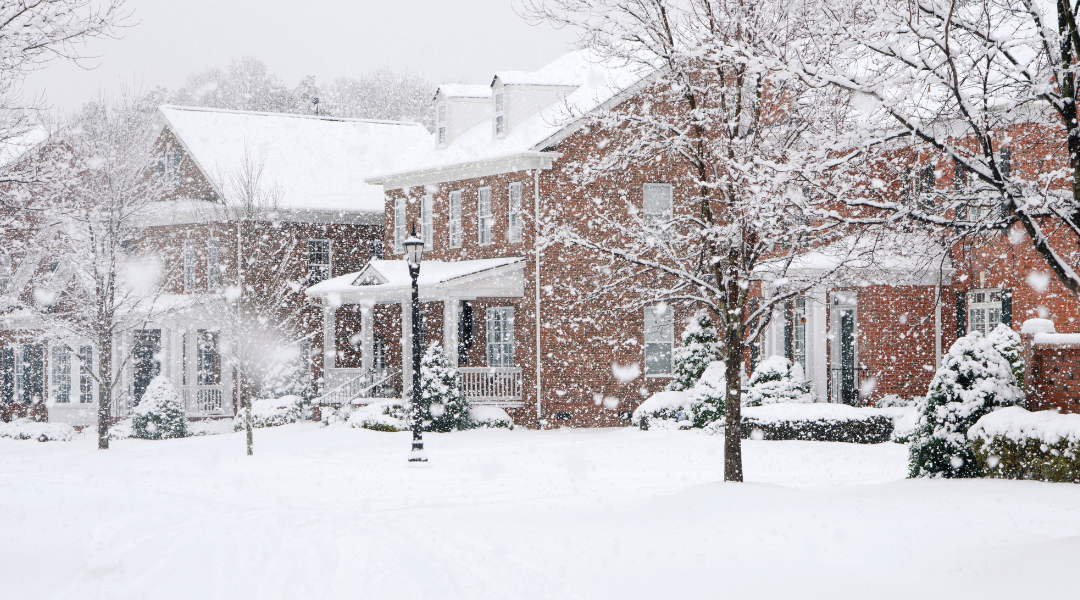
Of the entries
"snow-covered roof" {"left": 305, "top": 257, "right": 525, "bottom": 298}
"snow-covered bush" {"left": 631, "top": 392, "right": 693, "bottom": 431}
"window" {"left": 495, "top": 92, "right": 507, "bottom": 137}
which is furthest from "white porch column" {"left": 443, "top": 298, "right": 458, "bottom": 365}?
"window" {"left": 495, "top": 92, "right": 507, "bottom": 137}

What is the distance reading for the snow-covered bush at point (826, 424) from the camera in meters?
19.1

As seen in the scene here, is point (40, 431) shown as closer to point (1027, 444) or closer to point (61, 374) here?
point (61, 374)

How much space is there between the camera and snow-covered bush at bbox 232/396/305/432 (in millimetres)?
27766

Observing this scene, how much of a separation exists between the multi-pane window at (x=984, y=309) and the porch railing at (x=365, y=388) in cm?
1433

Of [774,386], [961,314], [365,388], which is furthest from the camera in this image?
[365,388]

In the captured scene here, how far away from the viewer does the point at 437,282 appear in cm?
2441

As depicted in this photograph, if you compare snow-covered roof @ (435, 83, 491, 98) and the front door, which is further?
the front door

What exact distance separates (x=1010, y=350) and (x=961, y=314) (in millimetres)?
10537

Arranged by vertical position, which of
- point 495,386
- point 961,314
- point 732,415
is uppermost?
point 961,314

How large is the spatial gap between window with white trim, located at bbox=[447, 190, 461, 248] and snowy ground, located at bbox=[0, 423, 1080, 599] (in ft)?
36.0

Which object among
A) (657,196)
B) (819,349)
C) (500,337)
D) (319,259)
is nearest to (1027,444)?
(819,349)

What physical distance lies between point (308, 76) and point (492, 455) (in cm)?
4768

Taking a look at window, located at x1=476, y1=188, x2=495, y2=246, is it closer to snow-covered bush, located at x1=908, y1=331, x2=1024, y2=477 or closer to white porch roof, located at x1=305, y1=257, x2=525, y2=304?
white porch roof, located at x1=305, y1=257, x2=525, y2=304

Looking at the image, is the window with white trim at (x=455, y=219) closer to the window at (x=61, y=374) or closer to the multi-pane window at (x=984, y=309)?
the multi-pane window at (x=984, y=309)
